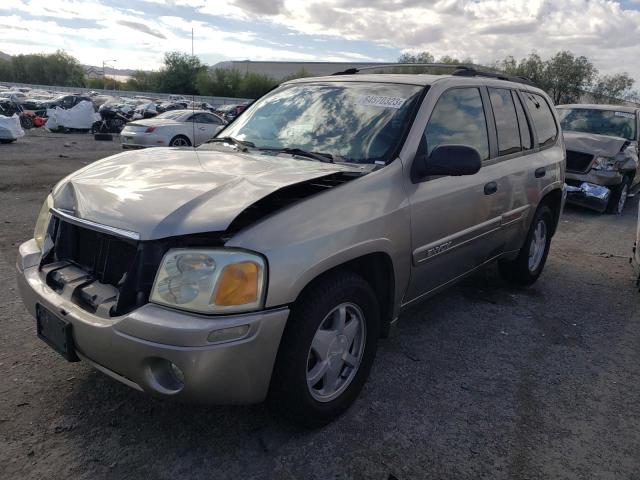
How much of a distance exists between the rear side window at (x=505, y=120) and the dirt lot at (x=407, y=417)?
1.43 meters

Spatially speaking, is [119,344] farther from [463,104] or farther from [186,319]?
[463,104]

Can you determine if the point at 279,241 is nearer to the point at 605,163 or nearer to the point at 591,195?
the point at 591,195

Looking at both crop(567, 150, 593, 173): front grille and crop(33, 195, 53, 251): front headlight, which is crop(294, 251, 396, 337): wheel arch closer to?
crop(33, 195, 53, 251): front headlight

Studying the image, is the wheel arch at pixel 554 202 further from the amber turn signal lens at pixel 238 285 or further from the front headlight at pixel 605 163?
the front headlight at pixel 605 163

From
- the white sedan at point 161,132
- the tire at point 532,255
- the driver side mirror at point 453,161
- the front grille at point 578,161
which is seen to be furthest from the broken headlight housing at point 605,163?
the white sedan at point 161,132

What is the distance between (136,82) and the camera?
3772 inches

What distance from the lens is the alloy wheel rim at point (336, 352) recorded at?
2629 mm

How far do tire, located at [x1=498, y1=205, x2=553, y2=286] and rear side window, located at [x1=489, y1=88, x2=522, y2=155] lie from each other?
2.92 ft

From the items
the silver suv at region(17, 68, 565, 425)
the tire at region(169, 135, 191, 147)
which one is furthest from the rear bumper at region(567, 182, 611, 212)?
the tire at region(169, 135, 191, 147)

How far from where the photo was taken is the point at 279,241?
230cm

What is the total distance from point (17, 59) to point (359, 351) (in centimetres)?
13206

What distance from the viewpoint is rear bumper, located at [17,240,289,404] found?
214cm

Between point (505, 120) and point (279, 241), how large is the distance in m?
2.80

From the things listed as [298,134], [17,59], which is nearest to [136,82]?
[17,59]
